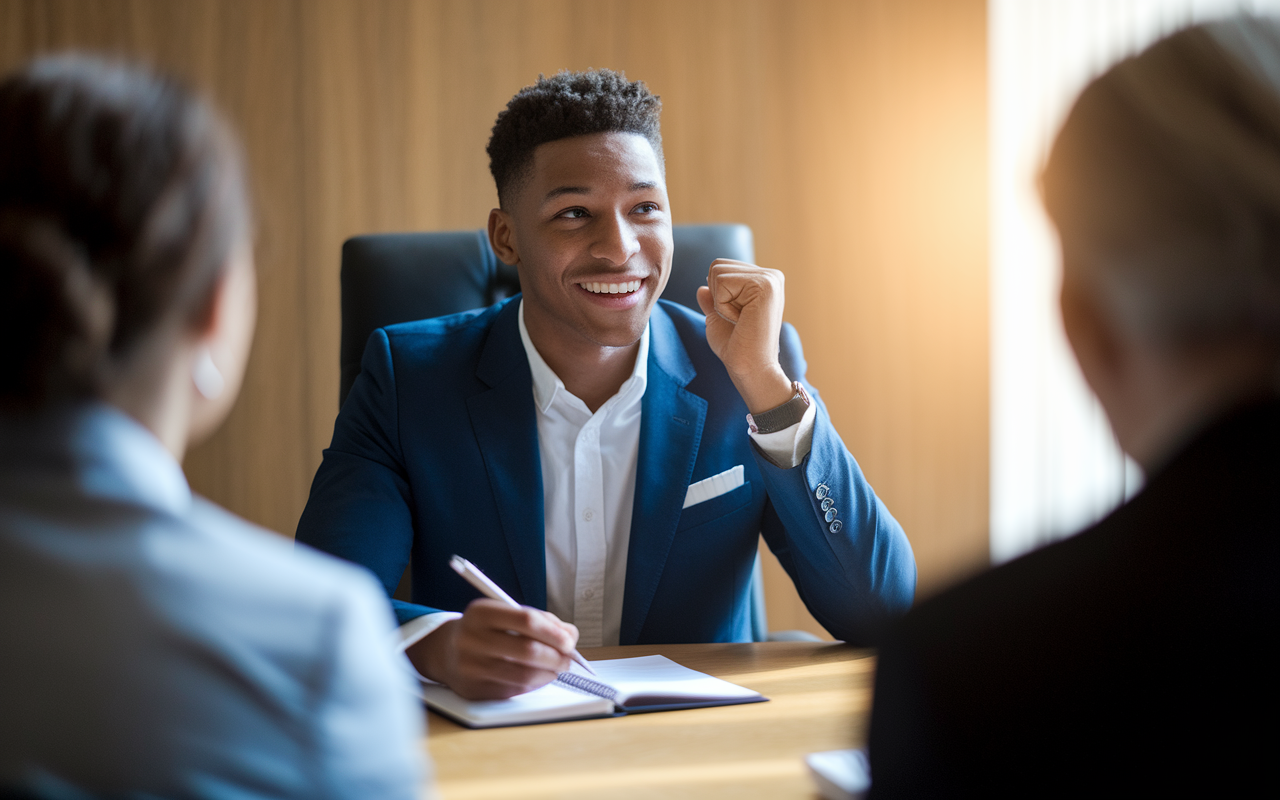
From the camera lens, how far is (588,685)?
116 centimetres

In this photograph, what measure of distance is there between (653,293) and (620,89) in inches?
14.7

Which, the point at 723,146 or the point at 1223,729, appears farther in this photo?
the point at 723,146

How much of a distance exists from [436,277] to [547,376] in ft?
1.14

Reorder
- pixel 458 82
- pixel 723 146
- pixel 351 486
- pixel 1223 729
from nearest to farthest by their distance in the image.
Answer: pixel 1223 729
pixel 351 486
pixel 458 82
pixel 723 146

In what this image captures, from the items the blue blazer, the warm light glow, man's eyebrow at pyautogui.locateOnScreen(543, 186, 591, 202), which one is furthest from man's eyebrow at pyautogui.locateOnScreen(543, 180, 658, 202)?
the warm light glow

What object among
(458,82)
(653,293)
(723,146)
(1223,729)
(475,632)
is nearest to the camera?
(1223,729)

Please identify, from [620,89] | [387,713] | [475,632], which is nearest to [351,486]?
[475,632]

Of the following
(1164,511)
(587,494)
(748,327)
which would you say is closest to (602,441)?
(587,494)

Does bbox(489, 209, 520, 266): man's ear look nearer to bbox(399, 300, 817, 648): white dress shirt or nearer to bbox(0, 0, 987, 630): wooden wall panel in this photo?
bbox(399, 300, 817, 648): white dress shirt

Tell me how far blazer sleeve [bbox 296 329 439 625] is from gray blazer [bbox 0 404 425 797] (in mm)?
758

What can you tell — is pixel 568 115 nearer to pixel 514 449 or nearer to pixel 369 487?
pixel 514 449

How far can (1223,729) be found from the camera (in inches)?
21.3

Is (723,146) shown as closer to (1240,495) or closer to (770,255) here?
(770,255)

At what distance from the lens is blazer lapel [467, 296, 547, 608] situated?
61.2 inches
